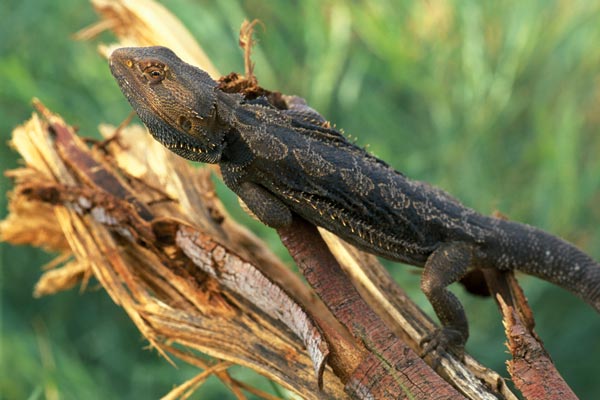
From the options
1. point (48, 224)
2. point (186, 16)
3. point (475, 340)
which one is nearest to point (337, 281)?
point (48, 224)

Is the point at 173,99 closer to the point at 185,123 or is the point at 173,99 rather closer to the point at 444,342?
the point at 185,123

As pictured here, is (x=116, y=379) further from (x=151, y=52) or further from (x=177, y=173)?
(x=151, y=52)

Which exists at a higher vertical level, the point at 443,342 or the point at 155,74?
the point at 155,74

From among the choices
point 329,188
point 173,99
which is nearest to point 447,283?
point 329,188

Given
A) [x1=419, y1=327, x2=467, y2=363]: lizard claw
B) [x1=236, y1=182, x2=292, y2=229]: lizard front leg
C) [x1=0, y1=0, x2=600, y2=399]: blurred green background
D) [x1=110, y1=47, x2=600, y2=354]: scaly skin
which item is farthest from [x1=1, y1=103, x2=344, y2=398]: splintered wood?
[x1=0, y1=0, x2=600, y2=399]: blurred green background

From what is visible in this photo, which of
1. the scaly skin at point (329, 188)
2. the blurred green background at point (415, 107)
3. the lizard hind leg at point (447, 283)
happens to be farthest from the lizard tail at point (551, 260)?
the blurred green background at point (415, 107)

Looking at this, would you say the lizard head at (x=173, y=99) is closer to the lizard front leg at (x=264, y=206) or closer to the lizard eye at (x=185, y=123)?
the lizard eye at (x=185, y=123)
